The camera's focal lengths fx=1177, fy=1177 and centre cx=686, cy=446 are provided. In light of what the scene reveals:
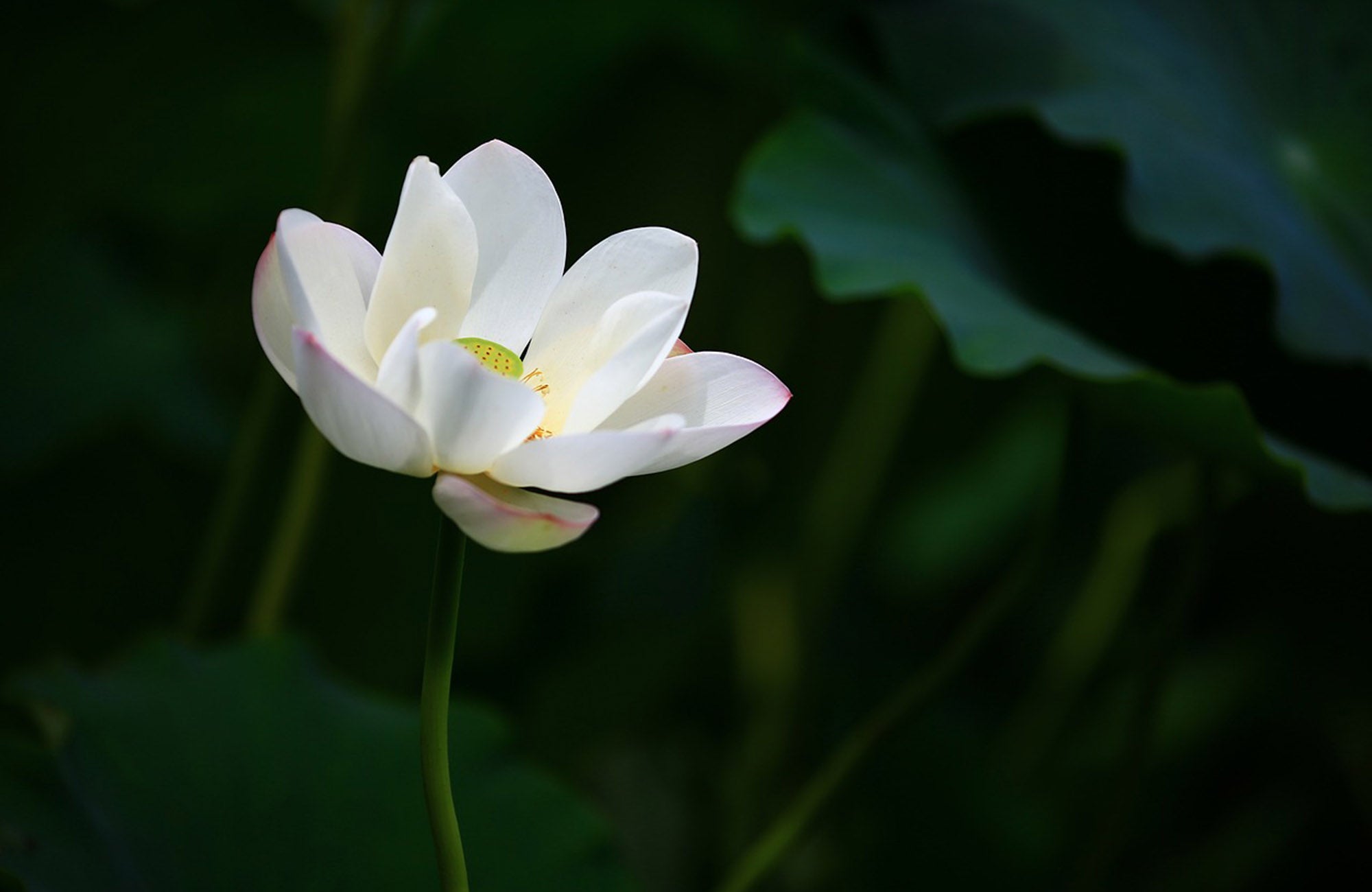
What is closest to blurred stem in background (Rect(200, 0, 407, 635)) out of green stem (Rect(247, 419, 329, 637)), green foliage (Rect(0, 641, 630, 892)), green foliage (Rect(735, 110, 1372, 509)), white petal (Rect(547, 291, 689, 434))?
green stem (Rect(247, 419, 329, 637))

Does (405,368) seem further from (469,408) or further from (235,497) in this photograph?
(235,497)

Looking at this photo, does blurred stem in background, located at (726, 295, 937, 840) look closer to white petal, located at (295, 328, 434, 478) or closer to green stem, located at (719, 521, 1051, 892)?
green stem, located at (719, 521, 1051, 892)

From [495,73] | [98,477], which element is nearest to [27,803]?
[98,477]

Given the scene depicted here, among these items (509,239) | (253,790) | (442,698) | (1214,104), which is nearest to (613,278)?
(509,239)

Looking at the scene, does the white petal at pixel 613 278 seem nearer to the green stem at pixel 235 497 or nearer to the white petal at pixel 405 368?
the white petal at pixel 405 368

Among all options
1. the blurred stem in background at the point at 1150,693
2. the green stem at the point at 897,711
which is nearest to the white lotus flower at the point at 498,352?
the green stem at the point at 897,711
